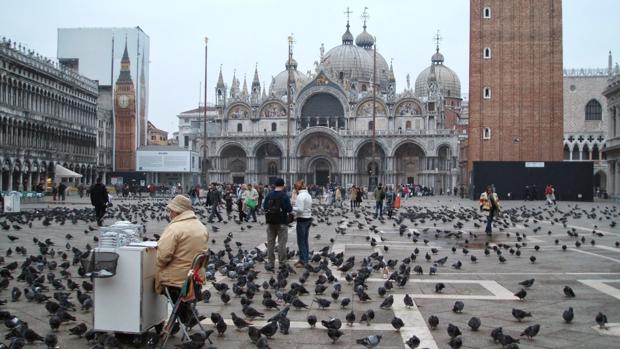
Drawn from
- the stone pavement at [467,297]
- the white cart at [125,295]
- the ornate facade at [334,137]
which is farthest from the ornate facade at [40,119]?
the white cart at [125,295]

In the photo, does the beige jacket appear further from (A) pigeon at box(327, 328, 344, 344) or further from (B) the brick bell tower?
(B) the brick bell tower

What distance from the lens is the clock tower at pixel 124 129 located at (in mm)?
69812

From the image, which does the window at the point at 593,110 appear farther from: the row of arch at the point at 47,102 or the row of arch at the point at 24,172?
the row of arch at the point at 24,172

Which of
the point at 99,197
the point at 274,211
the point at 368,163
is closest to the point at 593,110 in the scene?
the point at 368,163

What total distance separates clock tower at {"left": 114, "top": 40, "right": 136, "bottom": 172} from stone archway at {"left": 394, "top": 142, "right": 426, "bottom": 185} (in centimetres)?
2861

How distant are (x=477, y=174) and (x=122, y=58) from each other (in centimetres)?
4045

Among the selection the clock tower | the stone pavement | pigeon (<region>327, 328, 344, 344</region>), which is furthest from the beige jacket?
the clock tower

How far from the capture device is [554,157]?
4850 centimetres

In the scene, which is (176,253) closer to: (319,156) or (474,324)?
(474,324)

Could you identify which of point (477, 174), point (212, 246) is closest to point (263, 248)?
point (212, 246)

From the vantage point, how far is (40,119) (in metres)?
50.4

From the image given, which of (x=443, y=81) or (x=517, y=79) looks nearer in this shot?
(x=517, y=79)

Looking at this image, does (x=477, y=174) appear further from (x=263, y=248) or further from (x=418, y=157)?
(x=263, y=248)

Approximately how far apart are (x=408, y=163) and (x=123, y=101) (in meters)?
31.6
